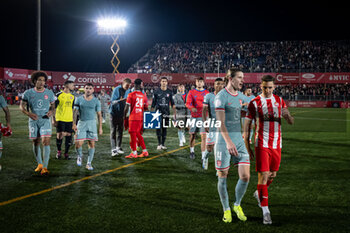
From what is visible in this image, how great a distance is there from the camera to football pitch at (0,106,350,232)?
4.12m

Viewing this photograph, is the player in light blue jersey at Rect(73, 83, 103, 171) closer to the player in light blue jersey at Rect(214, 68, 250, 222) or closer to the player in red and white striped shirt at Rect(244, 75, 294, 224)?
the player in light blue jersey at Rect(214, 68, 250, 222)

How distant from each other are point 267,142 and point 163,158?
4.87 metres

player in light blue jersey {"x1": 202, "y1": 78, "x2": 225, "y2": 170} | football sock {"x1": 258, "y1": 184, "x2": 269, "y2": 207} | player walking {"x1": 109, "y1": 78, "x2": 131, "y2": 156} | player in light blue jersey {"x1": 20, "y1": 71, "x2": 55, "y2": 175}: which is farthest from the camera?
player walking {"x1": 109, "y1": 78, "x2": 131, "y2": 156}

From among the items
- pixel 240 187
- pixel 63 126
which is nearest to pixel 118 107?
pixel 63 126

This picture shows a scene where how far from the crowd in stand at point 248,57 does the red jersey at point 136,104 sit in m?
33.1

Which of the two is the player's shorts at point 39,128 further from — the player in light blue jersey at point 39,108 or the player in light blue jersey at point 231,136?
the player in light blue jersey at point 231,136

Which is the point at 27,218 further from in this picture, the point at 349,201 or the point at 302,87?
the point at 302,87

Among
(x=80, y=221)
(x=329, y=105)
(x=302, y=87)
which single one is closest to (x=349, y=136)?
(x=80, y=221)

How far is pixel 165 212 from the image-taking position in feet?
15.1

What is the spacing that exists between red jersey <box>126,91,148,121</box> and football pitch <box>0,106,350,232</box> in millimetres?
1199

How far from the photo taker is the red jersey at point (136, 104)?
333 inches

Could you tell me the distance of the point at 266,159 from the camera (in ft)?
14.0

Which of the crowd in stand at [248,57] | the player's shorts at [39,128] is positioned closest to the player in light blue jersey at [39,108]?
the player's shorts at [39,128]

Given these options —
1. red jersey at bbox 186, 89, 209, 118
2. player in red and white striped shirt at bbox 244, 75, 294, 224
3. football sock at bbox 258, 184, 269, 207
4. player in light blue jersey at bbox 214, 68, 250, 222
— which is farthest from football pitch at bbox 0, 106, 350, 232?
red jersey at bbox 186, 89, 209, 118
